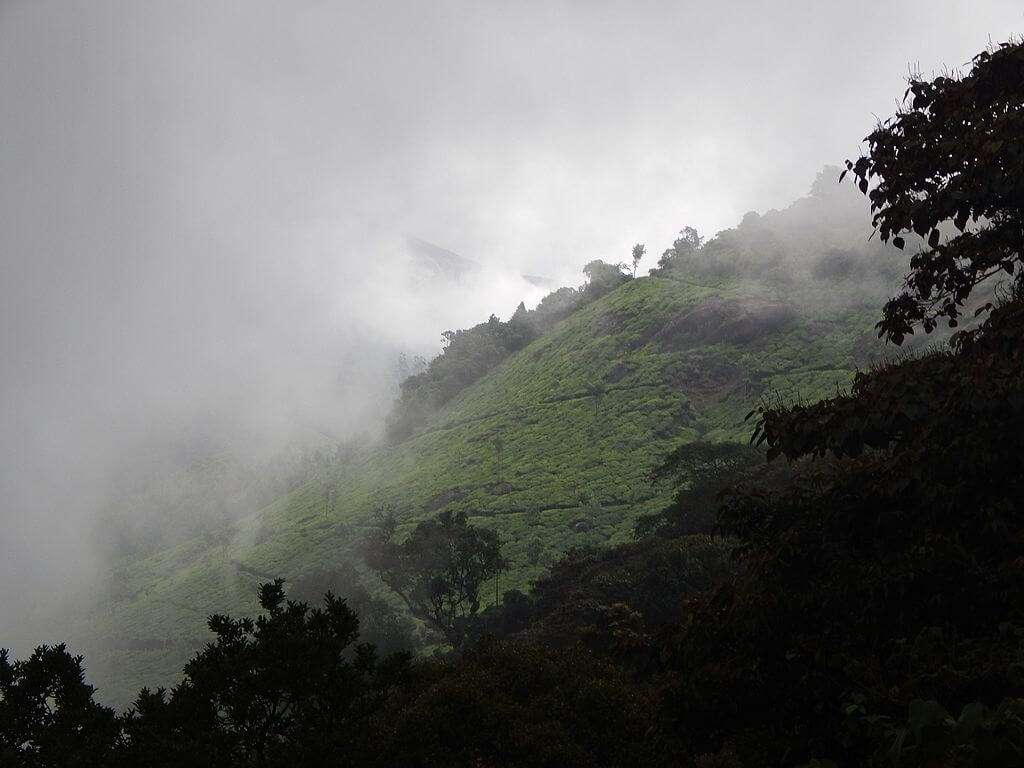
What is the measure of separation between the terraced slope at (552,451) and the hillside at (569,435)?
0.26 m

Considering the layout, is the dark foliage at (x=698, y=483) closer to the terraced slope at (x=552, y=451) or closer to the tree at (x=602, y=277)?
the terraced slope at (x=552, y=451)

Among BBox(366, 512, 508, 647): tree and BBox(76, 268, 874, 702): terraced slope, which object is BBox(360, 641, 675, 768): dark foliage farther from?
BBox(76, 268, 874, 702): terraced slope

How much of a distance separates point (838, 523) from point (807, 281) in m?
99.1

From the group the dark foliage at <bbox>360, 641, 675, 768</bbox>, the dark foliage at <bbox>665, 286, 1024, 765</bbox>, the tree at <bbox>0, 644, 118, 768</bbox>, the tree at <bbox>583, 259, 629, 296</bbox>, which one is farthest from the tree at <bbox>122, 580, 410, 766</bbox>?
the tree at <bbox>583, 259, 629, 296</bbox>

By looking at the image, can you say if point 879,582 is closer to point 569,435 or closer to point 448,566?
point 448,566

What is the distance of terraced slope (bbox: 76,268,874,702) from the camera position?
218 feet

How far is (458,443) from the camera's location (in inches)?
3632

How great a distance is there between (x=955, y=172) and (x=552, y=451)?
72687 millimetres

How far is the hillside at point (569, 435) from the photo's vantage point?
2635 inches

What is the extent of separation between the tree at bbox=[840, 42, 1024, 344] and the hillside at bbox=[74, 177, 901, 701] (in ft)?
156

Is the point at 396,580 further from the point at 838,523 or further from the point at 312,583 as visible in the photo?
the point at 838,523

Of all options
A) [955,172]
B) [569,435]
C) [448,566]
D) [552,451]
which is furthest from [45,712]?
[569,435]

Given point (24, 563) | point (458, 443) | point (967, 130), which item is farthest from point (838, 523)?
point (24, 563)

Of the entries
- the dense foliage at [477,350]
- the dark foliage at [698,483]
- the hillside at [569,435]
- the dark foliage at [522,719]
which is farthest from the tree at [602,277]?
the dark foliage at [522,719]
